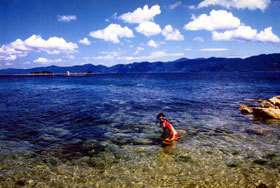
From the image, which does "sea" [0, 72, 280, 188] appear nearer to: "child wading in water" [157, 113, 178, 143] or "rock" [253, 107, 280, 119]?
"child wading in water" [157, 113, 178, 143]

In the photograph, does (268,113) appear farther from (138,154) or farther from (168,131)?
(138,154)

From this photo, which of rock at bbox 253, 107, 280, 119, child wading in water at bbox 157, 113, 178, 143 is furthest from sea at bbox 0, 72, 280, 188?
rock at bbox 253, 107, 280, 119

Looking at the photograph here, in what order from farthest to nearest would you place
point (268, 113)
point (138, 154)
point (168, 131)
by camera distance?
point (268, 113)
point (168, 131)
point (138, 154)

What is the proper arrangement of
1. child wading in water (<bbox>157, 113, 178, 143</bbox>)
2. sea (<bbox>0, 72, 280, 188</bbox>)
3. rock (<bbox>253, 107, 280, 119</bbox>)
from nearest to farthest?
1. sea (<bbox>0, 72, 280, 188</bbox>)
2. child wading in water (<bbox>157, 113, 178, 143</bbox>)
3. rock (<bbox>253, 107, 280, 119</bbox>)

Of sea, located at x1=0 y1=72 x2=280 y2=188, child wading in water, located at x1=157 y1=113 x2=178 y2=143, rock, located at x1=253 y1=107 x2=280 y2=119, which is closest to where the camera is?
sea, located at x1=0 y1=72 x2=280 y2=188

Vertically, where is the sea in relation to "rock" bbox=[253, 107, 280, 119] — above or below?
below

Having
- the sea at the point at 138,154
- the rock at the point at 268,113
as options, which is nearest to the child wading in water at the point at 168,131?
the sea at the point at 138,154

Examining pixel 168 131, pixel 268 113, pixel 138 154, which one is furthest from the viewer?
pixel 268 113

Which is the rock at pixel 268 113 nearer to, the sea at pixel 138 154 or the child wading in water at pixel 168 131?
the sea at pixel 138 154

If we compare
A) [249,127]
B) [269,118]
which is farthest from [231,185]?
[269,118]

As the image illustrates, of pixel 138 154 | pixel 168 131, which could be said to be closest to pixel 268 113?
pixel 168 131

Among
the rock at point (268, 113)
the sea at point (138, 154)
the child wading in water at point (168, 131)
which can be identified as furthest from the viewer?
the rock at point (268, 113)

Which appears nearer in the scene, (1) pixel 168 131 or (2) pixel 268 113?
(1) pixel 168 131

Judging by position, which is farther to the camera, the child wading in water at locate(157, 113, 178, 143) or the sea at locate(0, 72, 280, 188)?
the child wading in water at locate(157, 113, 178, 143)
